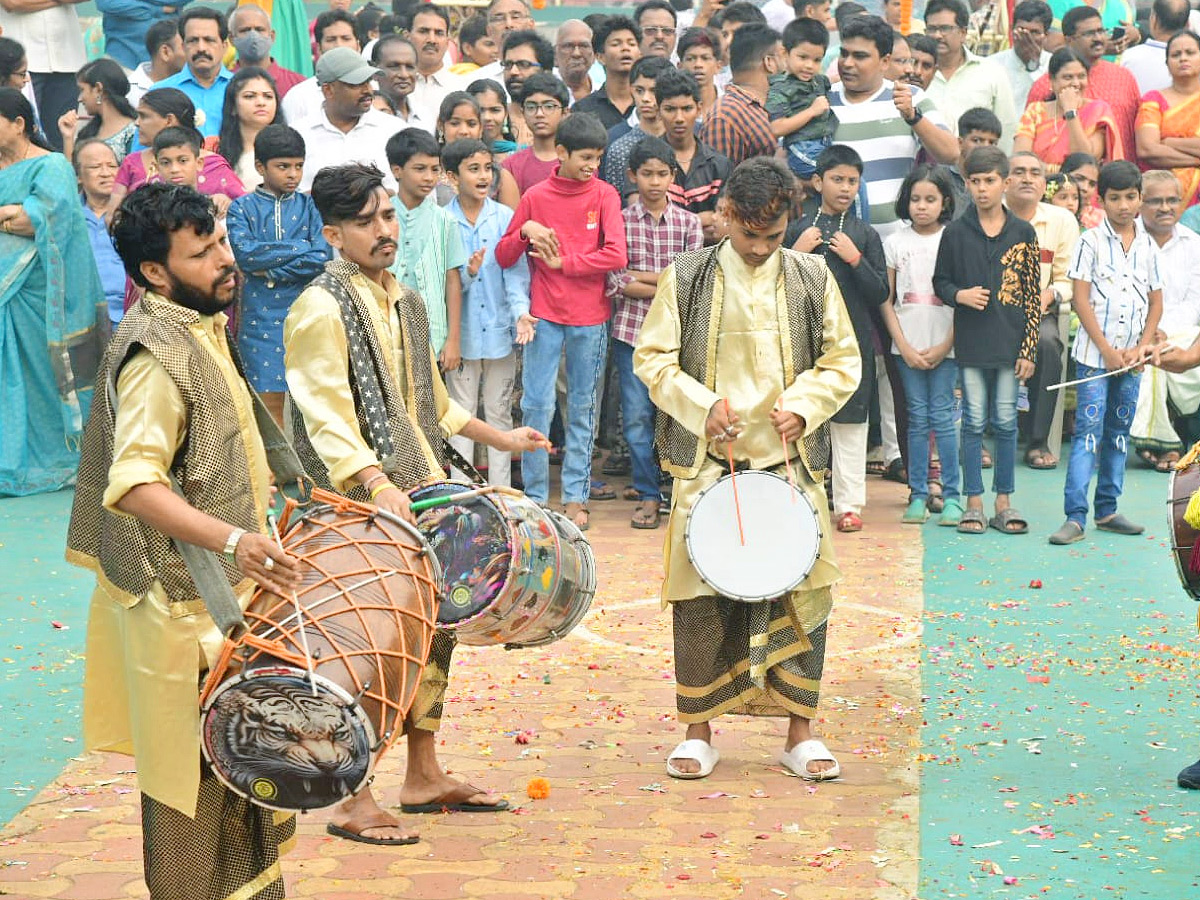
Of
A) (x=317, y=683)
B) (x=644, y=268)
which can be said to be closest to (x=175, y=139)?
(x=644, y=268)

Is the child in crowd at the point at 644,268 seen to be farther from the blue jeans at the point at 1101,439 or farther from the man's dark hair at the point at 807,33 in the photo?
the blue jeans at the point at 1101,439

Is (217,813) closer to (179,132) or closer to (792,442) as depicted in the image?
(792,442)

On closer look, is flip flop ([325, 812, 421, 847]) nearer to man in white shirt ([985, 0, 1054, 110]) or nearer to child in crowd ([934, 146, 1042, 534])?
child in crowd ([934, 146, 1042, 534])

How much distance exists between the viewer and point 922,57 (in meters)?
11.9

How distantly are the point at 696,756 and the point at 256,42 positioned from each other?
23.2 ft

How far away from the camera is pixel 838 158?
962 cm

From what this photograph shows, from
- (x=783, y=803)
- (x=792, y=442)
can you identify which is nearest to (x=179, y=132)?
(x=792, y=442)

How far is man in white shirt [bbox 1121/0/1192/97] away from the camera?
12.9 m

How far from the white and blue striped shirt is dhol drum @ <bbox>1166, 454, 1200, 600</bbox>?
3920 millimetres

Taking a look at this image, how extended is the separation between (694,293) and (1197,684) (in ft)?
8.32

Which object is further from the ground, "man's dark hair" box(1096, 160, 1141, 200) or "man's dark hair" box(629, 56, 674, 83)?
"man's dark hair" box(629, 56, 674, 83)

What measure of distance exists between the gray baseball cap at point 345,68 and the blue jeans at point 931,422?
3.43m

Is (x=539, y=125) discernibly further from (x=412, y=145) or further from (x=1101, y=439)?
(x=1101, y=439)

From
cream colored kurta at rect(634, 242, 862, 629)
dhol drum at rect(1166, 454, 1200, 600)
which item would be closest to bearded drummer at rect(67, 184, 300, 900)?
cream colored kurta at rect(634, 242, 862, 629)
